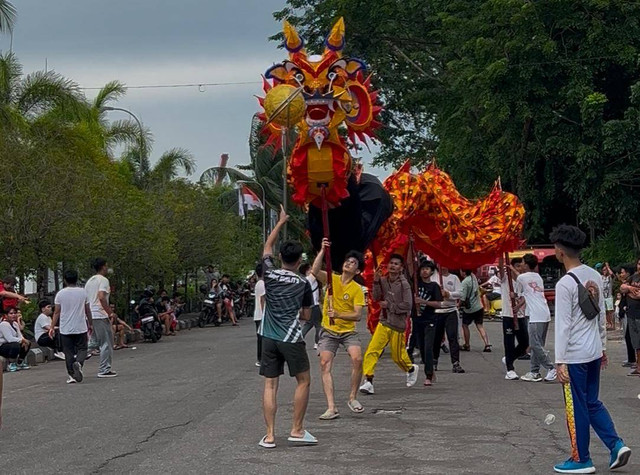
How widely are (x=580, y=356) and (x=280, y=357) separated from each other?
2661 millimetres

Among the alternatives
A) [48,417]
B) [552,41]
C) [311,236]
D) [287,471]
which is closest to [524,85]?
[552,41]

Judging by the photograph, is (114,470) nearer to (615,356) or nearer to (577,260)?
(577,260)

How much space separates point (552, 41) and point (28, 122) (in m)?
13.2

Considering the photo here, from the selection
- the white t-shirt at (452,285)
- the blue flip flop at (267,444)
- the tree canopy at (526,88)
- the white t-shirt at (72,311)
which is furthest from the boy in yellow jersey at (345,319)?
the tree canopy at (526,88)

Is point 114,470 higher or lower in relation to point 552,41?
lower

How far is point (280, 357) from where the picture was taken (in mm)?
9352

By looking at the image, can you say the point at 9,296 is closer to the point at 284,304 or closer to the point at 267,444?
the point at 284,304

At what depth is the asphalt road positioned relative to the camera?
8.52 m

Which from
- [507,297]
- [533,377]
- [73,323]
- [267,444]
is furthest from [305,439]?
[73,323]

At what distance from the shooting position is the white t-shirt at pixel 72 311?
15.2 meters

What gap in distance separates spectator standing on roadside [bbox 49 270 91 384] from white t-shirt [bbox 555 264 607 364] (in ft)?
28.7

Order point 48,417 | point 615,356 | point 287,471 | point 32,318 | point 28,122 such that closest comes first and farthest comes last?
point 287,471 < point 48,417 < point 615,356 < point 32,318 < point 28,122

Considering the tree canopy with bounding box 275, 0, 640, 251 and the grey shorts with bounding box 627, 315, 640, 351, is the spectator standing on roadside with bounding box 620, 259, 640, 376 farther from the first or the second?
the tree canopy with bounding box 275, 0, 640, 251

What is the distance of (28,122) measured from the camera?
81.2ft
